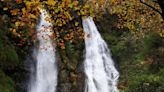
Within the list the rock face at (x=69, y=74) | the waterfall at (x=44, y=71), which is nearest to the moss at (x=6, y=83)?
the waterfall at (x=44, y=71)

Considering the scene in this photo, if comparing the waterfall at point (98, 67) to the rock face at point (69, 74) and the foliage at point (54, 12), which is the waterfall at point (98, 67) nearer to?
the rock face at point (69, 74)

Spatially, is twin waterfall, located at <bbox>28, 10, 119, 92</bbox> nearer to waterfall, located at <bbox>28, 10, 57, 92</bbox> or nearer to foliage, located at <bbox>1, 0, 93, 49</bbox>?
waterfall, located at <bbox>28, 10, 57, 92</bbox>

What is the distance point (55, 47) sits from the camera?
22656 mm

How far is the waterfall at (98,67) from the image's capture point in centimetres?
2232

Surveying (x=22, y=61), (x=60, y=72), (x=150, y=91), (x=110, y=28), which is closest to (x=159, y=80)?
(x=150, y=91)

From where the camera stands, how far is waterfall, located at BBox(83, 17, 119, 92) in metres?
22.3

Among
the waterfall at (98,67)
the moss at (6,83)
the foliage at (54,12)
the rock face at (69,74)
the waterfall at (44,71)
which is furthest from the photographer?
the waterfall at (98,67)

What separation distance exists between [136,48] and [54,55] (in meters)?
6.63

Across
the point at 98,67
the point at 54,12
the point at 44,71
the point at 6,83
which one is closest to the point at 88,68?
the point at 98,67

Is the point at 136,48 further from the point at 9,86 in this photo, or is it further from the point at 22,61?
the point at 9,86

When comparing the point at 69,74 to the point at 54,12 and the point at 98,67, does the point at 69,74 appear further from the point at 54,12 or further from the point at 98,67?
the point at 54,12

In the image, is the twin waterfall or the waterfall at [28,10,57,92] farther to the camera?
the twin waterfall

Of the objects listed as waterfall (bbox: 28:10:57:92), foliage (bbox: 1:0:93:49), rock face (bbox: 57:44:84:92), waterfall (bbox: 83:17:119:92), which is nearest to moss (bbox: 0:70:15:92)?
waterfall (bbox: 28:10:57:92)

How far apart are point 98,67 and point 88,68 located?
0.79m
